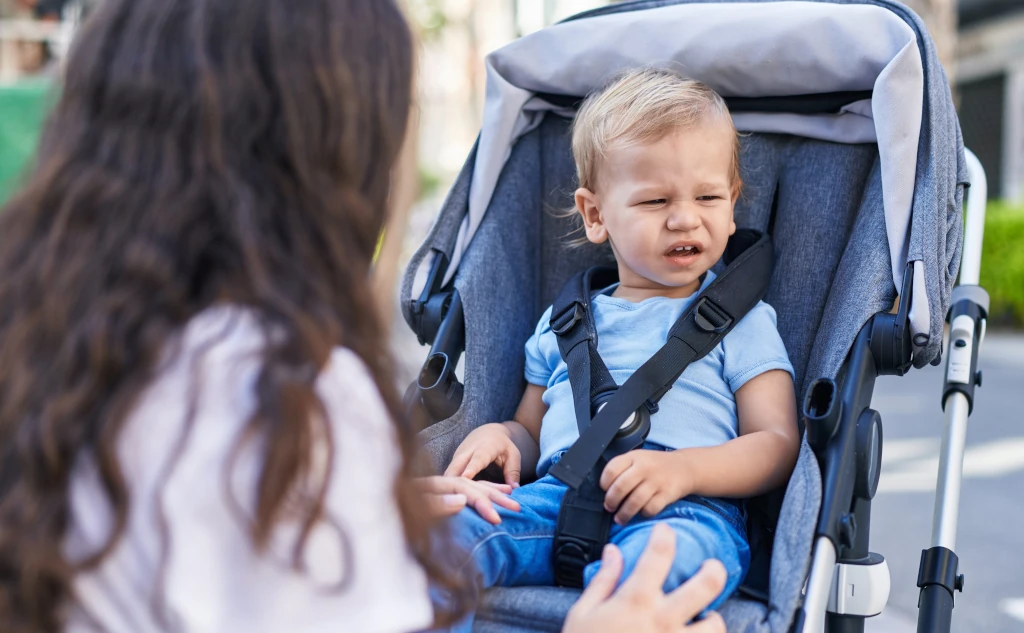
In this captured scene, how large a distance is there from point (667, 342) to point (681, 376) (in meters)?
0.08

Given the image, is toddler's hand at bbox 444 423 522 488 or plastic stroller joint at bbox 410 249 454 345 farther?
plastic stroller joint at bbox 410 249 454 345

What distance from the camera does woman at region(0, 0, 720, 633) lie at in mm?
890

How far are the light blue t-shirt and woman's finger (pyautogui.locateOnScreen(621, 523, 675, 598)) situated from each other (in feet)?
1.39

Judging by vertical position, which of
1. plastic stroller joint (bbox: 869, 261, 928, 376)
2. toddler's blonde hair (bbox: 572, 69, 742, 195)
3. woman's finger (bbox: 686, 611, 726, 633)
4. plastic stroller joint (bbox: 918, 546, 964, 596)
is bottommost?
plastic stroller joint (bbox: 918, 546, 964, 596)

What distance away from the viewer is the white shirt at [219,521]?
0.88 meters

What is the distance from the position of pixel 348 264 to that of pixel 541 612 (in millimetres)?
682

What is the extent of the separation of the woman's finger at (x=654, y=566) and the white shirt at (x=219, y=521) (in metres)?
0.45

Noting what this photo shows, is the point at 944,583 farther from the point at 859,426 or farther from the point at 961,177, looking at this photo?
the point at 961,177

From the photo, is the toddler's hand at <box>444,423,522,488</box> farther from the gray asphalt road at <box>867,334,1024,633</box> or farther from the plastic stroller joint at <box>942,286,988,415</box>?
the gray asphalt road at <box>867,334,1024,633</box>

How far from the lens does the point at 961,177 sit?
6.69 ft

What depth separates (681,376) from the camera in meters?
1.85

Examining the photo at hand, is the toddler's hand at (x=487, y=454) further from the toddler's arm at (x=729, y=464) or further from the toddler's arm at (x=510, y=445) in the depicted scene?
the toddler's arm at (x=729, y=464)

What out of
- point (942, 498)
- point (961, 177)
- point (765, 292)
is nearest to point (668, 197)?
point (765, 292)

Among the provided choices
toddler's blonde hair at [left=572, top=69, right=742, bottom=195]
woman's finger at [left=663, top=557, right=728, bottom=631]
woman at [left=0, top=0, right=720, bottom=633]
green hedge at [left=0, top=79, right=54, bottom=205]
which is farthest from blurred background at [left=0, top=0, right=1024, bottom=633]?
woman's finger at [left=663, top=557, right=728, bottom=631]
